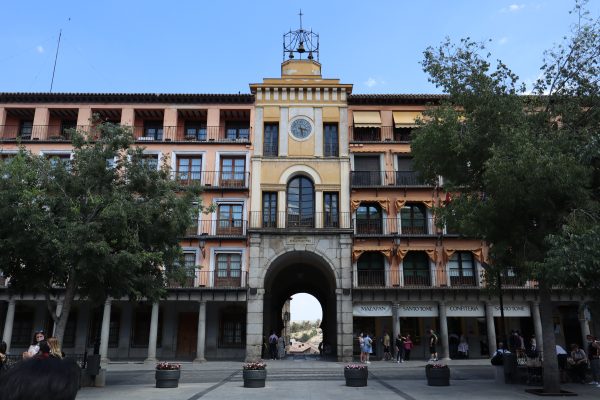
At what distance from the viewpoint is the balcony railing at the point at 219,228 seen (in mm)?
28859

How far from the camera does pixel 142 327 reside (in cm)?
2942

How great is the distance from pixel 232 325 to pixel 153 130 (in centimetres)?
1353

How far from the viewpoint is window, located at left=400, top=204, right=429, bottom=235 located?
29.5m

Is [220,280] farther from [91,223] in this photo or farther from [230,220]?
[91,223]

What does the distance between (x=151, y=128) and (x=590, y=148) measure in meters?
26.1

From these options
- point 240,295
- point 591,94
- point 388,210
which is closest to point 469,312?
point 388,210

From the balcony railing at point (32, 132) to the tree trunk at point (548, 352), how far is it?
27.1 metres

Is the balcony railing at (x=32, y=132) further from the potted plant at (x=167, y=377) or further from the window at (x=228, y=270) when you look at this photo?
the potted plant at (x=167, y=377)

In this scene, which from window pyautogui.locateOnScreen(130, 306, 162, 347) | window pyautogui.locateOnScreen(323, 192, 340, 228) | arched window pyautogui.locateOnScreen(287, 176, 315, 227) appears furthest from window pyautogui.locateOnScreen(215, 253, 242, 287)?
window pyautogui.locateOnScreen(323, 192, 340, 228)

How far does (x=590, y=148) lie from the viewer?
12859 millimetres

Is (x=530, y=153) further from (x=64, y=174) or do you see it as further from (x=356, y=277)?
(x=356, y=277)

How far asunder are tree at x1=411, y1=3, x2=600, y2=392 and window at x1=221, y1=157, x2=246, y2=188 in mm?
15609

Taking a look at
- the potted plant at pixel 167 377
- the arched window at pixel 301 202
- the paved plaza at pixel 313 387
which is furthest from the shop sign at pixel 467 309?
the potted plant at pixel 167 377

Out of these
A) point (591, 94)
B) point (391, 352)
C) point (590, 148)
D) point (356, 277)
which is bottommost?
point (391, 352)
